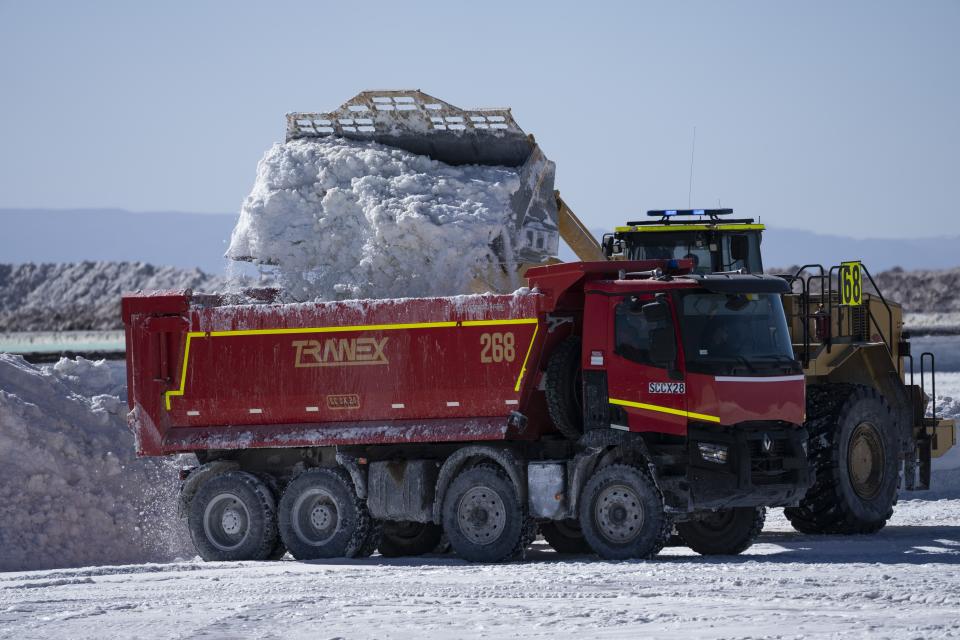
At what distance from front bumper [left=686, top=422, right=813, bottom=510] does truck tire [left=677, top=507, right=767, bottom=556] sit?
737 mm

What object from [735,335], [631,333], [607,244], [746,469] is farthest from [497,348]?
[607,244]

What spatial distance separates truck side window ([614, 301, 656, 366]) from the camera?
14.6 meters

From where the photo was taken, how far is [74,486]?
19.0m

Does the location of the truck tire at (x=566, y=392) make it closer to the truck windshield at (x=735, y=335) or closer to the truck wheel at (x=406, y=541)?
the truck windshield at (x=735, y=335)

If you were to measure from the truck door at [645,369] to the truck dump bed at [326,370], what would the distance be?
0.93 metres

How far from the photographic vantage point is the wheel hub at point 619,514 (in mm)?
14555

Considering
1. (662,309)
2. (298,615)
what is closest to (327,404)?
(662,309)

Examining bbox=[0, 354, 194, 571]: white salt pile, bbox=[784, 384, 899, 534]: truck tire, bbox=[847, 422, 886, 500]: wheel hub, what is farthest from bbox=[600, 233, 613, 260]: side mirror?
bbox=[0, 354, 194, 571]: white salt pile

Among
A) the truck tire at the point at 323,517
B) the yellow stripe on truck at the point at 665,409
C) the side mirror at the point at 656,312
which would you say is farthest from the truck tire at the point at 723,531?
the truck tire at the point at 323,517

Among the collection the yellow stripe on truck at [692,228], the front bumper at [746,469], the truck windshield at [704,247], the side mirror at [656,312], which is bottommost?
the front bumper at [746,469]

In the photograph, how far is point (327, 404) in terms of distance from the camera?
645 inches

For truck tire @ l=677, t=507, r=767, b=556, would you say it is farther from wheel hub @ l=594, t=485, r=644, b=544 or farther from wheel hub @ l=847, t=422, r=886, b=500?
wheel hub @ l=847, t=422, r=886, b=500

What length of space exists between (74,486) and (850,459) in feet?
29.4

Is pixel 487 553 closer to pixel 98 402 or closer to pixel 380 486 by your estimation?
pixel 380 486
